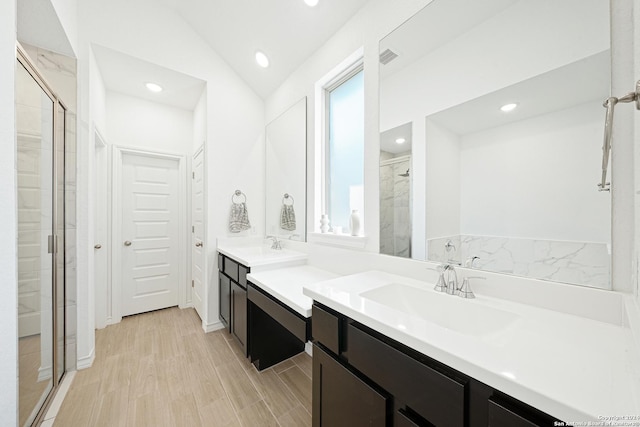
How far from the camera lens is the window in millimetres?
1878

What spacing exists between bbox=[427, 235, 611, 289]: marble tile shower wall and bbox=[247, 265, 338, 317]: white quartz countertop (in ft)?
2.59

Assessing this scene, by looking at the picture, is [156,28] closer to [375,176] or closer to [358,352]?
[375,176]

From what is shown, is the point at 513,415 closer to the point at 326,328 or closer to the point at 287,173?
the point at 326,328

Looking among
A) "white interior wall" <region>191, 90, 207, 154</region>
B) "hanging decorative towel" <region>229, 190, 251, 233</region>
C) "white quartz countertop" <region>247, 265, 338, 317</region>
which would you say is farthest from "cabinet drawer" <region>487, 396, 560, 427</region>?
"white interior wall" <region>191, 90, 207, 154</region>

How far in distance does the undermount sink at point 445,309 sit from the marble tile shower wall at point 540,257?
22 centimetres

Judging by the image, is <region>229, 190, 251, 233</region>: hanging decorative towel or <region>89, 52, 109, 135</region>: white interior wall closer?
<region>89, 52, 109, 135</region>: white interior wall

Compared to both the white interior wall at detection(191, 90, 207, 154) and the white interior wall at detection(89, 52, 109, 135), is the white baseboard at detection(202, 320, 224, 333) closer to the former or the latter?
the white interior wall at detection(191, 90, 207, 154)

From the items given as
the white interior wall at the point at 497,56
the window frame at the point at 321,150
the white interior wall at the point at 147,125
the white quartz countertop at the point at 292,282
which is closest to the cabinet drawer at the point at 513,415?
the white quartz countertop at the point at 292,282

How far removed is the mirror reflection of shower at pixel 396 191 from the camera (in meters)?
1.45

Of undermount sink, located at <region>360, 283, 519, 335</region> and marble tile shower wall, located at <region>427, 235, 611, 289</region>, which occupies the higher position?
marble tile shower wall, located at <region>427, 235, 611, 289</region>

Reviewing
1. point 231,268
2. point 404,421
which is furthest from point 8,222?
point 404,421

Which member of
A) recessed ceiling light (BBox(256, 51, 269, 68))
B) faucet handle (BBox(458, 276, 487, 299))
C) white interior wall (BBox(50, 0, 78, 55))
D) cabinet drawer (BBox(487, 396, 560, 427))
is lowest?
cabinet drawer (BBox(487, 396, 560, 427))

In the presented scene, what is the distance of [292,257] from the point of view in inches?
83.5

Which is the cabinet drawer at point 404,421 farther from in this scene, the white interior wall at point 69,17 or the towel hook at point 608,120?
the white interior wall at point 69,17
